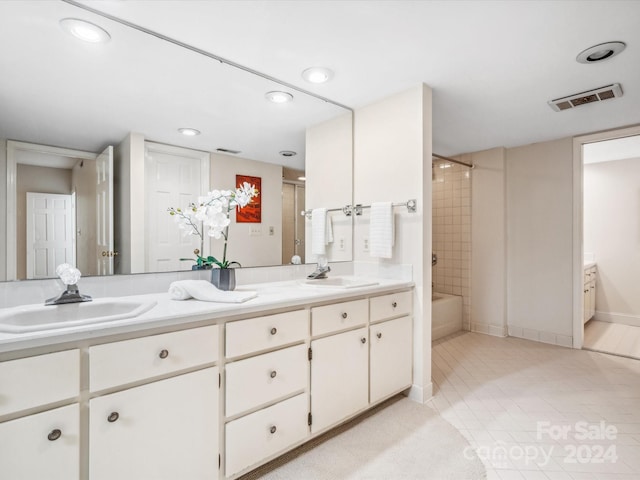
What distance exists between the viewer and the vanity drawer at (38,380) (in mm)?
972

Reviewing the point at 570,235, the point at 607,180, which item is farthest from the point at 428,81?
the point at 607,180

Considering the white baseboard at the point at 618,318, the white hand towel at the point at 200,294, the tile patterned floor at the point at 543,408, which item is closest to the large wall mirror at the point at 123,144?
the white hand towel at the point at 200,294

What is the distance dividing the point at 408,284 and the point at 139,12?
2.13m

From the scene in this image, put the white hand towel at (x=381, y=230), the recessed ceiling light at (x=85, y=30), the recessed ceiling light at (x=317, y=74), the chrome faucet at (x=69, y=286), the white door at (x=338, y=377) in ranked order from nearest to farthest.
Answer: the chrome faucet at (x=69, y=286)
the recessed ceiling light at (x=85, y=30)
the white door at (x=338, y=377)
the recessed ceiling light at (x=317, y=74)
the white hand towel at (x=381, y=230)

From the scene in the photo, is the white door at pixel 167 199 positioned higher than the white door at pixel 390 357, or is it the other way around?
the white door at pixel 167 199

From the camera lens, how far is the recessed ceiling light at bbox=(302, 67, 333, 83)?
204 centimetres

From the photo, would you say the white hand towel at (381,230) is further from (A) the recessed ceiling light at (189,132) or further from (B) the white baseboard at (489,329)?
(B) the white baseboard at (489,329)

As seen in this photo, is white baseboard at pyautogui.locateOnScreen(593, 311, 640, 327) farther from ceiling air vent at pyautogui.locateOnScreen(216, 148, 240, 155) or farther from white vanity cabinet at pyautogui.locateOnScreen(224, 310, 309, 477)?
ceiling air vent at pyautogui.locateOnScreen(216, 148, 240, 155)

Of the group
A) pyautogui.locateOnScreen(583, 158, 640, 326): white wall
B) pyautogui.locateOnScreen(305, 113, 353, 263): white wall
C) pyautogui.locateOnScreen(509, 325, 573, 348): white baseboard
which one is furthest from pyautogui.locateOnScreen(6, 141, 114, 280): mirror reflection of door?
pyautogui.locateOnScreen(583, 158, 640, 326): white wall

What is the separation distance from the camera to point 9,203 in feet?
4.67

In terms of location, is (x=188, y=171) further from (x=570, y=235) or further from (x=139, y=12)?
(x=570, y=235)

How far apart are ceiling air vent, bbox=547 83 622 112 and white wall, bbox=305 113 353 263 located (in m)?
1.63

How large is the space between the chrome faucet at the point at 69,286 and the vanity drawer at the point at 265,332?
0.68 meters

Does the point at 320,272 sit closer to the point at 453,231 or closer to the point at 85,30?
the point at 85,30
